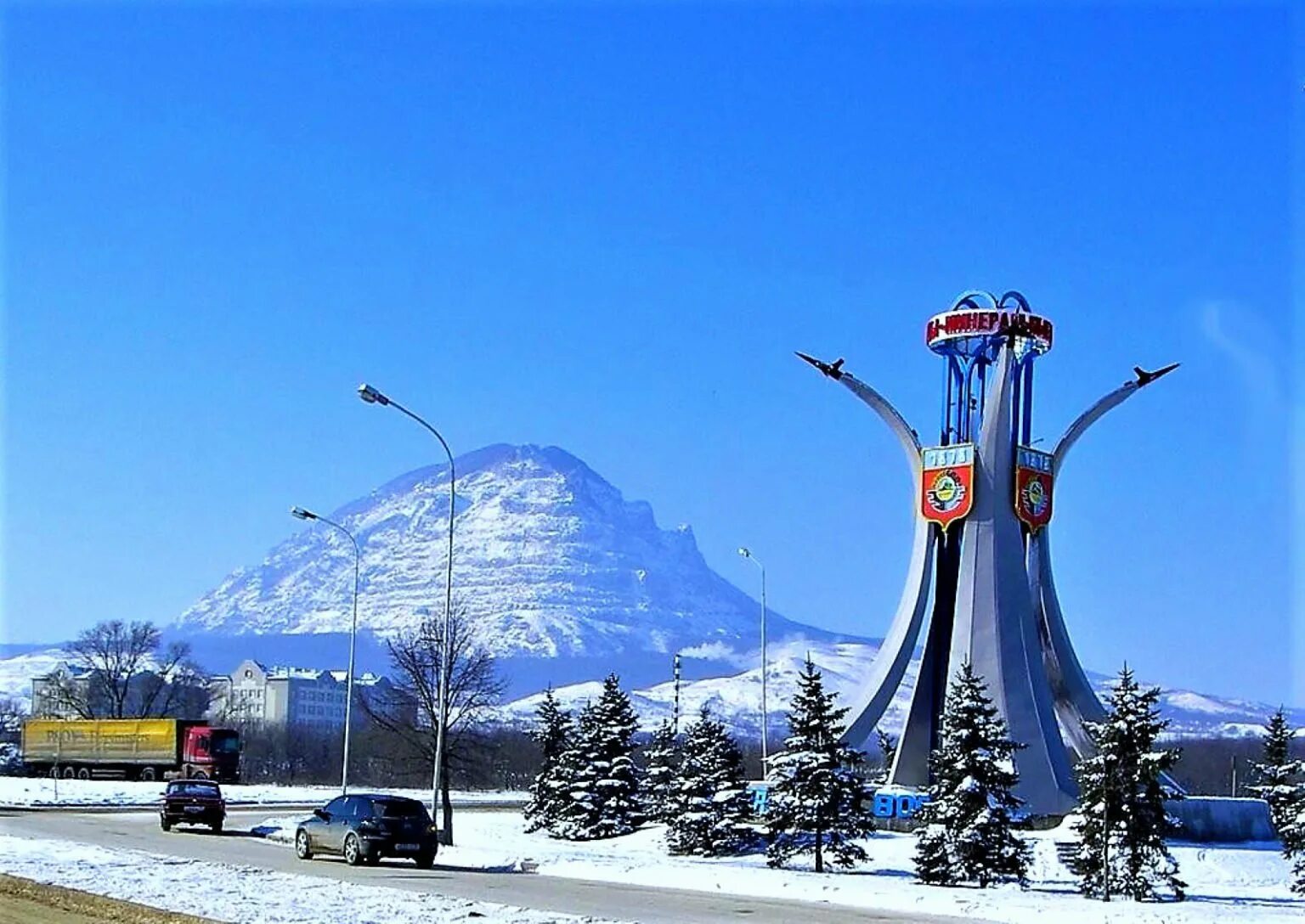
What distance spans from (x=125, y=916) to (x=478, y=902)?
15.5 feet

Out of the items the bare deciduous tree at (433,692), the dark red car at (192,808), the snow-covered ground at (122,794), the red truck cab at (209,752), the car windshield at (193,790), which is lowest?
the snow-covered ground at (122,794)

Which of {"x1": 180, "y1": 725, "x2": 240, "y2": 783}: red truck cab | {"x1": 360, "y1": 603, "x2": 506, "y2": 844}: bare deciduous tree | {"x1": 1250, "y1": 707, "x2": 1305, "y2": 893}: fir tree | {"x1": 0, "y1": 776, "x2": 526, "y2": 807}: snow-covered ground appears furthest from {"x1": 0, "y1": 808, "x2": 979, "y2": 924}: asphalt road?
{"x1": 180, "y1": 725, "x2": 240, "y2": 783}: red truck cab

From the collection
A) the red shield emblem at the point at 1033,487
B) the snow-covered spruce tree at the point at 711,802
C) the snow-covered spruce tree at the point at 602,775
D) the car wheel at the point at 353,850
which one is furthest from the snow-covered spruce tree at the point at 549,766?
the red shield emblem at the point at 1033,487

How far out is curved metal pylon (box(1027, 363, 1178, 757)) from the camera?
174 ft

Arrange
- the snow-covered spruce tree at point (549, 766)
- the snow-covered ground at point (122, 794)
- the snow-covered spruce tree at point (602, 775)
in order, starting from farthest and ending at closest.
Result: the snow-covered ground at point (122, 794) < the snow-covered spruce tree at point (549, 766) < the snow-covered spruce tree at point (602, 775)

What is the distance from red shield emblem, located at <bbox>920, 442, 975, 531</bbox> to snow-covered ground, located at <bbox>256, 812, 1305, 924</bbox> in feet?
37.9

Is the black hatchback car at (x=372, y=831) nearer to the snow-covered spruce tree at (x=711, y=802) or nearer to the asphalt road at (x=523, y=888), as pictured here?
the asphalt road at (x=523, y=888)

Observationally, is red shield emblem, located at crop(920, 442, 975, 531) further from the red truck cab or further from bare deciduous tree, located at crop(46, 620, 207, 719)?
bare deciduous tree, located at crop(46, 620, 207, 719)

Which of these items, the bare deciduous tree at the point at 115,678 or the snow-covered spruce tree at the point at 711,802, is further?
the bare deciduous tree at the point at 115,678

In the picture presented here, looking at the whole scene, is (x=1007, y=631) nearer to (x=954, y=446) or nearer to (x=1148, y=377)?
(x=954, y=446)

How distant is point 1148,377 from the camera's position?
175 ft

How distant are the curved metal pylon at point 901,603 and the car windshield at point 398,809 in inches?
961

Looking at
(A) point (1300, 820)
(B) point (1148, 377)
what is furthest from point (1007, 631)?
(A) point (1300, 820)

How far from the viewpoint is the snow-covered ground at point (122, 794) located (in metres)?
60.3
